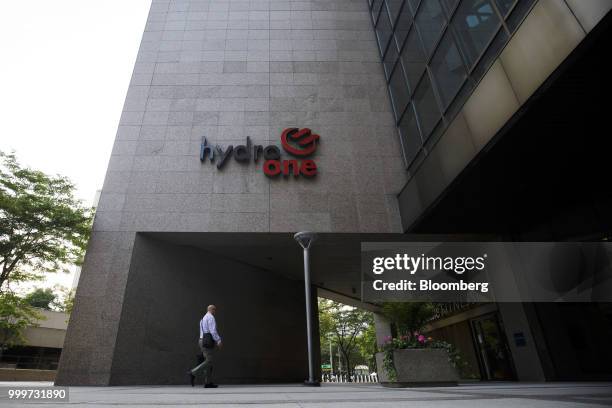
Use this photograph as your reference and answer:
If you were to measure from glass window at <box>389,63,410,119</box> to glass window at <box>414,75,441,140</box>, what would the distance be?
99 cm

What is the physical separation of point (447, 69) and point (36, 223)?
14328mm

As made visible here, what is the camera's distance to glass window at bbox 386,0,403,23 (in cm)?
1349

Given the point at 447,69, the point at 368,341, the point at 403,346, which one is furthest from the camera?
the point at 368,341

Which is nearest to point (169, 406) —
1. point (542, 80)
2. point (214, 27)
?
point (542, 80)

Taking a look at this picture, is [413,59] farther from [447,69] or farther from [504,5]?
[504,5]


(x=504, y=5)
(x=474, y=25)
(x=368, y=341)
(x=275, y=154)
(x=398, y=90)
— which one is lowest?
(x=368, y=341)

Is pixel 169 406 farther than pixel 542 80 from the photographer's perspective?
No

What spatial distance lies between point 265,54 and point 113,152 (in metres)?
7.76

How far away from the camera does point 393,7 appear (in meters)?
14.1

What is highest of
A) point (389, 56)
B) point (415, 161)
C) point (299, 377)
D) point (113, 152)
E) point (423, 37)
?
point (389, 56)

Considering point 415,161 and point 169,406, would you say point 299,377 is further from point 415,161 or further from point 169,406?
point 169,406

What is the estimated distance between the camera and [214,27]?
16.1m
